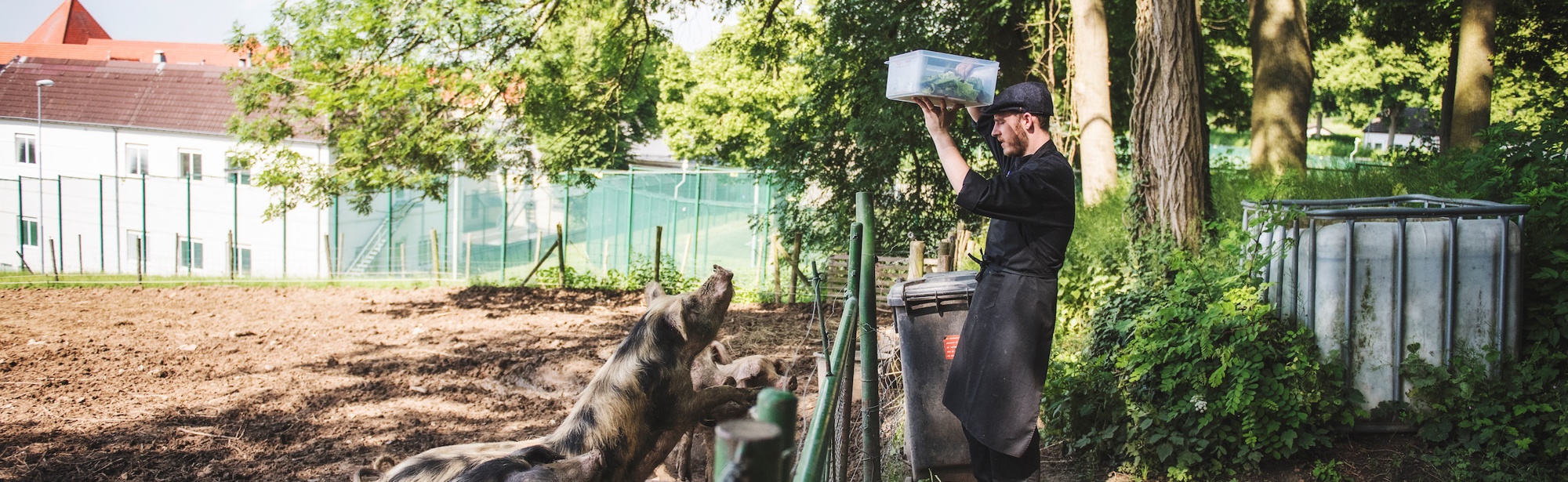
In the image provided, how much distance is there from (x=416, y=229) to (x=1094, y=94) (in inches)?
814

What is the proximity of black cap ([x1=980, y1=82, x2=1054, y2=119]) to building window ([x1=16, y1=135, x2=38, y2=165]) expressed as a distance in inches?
1429

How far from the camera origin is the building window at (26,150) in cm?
3083

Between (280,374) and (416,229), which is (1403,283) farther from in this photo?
(416,229)

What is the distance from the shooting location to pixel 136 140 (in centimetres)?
3033

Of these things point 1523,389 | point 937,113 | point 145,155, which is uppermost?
point 145,155

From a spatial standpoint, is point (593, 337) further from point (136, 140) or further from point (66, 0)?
point (66, 0)

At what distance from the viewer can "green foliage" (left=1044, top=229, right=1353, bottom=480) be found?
484cm

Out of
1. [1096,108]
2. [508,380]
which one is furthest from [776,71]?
[508,380]

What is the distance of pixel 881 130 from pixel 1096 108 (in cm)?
296

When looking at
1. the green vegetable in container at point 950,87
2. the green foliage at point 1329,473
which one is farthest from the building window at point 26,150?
the green foliage at point 1329,473

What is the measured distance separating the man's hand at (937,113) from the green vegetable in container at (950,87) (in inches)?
1.2

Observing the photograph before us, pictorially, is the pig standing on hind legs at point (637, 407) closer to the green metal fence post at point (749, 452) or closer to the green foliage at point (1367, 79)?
the green metal fence post at point (749, 452)

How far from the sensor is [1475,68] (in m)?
11.4

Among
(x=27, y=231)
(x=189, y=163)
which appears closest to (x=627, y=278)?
(x=27, y=231)
